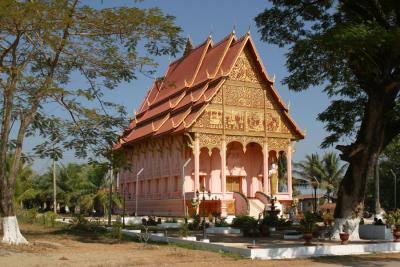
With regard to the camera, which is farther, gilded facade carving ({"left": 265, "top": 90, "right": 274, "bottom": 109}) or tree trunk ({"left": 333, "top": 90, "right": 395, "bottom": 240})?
gilded facade carving ({"left": 265, "top": 90, "right": 274, "bottom": 109})

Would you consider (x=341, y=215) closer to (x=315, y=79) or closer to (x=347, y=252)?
(x=347, y=252)

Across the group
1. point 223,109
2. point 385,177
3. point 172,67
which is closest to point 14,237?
point 223,109

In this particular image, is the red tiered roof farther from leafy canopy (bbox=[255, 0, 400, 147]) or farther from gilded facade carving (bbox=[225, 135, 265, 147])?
leafy canopy (bbox=[255, 0, 400, 147])

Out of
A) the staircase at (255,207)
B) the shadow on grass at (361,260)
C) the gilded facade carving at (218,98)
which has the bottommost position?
the shadow on grass at (361,260)

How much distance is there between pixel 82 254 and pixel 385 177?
3783cm

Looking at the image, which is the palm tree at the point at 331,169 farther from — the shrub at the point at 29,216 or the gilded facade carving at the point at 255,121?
the shrub at the point at 29,216

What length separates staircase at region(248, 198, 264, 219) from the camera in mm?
34581

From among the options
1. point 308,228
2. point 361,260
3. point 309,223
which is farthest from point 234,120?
point 361,260

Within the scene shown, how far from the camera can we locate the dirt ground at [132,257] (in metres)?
12.2

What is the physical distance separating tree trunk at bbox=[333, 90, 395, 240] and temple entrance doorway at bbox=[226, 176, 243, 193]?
21.3 metres

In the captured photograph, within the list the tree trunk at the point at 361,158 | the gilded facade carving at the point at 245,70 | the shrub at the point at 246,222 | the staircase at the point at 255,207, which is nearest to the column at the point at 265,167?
the staircase at the point at 255,207

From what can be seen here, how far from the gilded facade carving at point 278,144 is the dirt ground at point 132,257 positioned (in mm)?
22954

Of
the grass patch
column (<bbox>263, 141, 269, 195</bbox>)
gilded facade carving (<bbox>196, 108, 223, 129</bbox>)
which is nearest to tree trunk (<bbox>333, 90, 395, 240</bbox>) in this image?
the grass patch

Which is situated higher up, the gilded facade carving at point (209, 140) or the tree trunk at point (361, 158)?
the gilded facade carving at point (209, 140)
